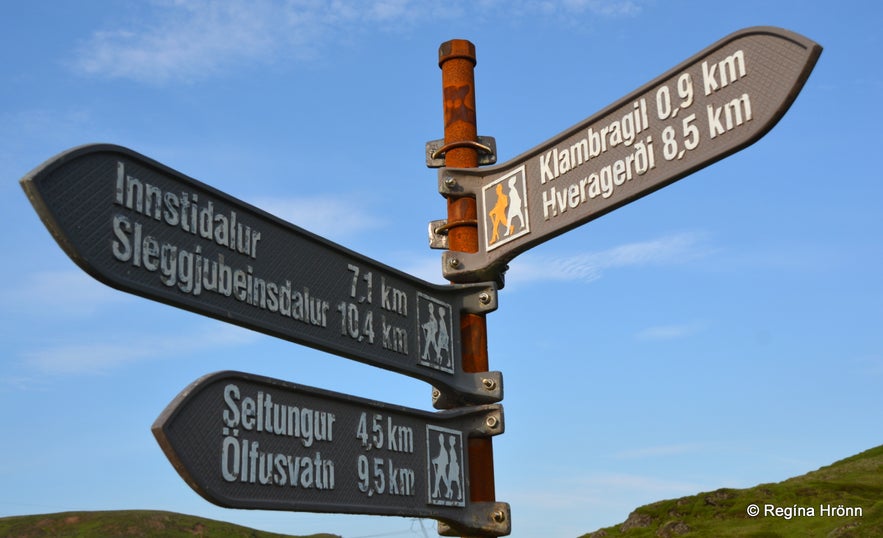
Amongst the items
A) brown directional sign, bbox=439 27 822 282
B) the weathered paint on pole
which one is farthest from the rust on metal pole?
brown directional sign, bbox=439 27 822 282

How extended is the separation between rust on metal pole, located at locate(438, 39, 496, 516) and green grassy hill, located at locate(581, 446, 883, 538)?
39763mm

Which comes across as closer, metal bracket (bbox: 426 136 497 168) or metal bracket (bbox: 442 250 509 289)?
metal bracket (bbox: 442 250 509 289)

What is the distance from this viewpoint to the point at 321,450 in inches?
152

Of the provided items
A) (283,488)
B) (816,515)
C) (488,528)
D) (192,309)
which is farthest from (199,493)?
(816,515)

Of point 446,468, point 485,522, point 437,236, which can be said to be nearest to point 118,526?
point 437,236

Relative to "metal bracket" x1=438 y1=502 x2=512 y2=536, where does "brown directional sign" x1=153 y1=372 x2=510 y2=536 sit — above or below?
above

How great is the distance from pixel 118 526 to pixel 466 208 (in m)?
120

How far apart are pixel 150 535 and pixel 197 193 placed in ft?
395

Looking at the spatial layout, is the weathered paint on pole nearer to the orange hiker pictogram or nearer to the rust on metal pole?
the rust on metal pole

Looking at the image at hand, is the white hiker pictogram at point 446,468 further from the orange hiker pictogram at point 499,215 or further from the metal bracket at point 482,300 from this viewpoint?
the orange hiker pictogram at point 499,215

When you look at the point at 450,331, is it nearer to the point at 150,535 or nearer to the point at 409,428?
the point at 409,428

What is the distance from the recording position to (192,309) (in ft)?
11.6

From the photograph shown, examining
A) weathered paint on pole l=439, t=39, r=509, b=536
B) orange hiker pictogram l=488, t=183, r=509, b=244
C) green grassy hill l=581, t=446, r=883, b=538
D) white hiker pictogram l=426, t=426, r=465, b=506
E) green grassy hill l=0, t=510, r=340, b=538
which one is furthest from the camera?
green grassy hill l=0, t=510, r=340, b=538

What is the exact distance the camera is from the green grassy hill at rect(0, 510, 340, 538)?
113750mm
